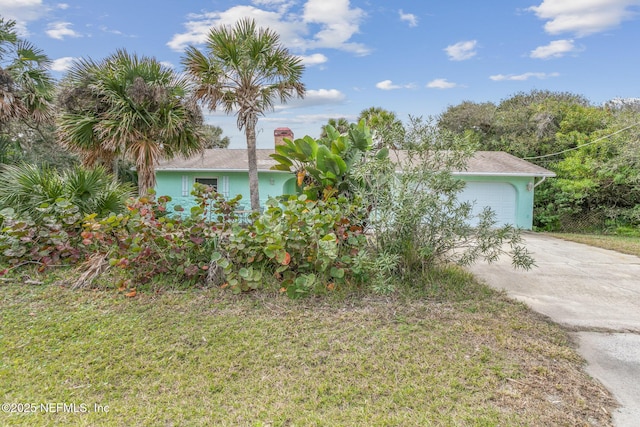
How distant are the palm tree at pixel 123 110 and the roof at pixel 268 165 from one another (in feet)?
12.7

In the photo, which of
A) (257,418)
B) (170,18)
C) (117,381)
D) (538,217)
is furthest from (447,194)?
(538,217)

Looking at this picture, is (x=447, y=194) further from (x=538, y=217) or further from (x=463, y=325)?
(x=538, y=217)

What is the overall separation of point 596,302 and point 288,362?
459 centimetres

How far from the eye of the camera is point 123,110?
8.84 metres

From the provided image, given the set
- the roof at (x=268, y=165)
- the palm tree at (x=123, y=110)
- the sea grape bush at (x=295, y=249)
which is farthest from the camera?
the roof at (x=268, y=165)

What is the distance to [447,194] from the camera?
469 centimetres

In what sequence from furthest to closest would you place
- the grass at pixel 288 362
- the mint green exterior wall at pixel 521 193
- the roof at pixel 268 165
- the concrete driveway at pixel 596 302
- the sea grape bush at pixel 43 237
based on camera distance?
1. the mint green exterior wall at pixel 521 193
2. the roof at pixel 268 165
3. the sea grape bush at pixel 43 237
4. the concrete driveway at pixel 596 302
5. the grass at pixel 288 362

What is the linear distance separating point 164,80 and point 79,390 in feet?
27.8

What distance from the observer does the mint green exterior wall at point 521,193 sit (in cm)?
1414

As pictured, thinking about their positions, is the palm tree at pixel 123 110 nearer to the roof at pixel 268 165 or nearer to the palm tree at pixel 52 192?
the palm tree at pixel 52 192

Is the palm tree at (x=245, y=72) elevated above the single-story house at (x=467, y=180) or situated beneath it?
elevated above

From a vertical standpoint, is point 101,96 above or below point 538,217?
above

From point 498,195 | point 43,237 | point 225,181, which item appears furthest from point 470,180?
point 43,237

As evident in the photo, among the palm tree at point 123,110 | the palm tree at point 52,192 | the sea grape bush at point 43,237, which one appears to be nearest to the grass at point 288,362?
the sea grape bush at point 43,237
